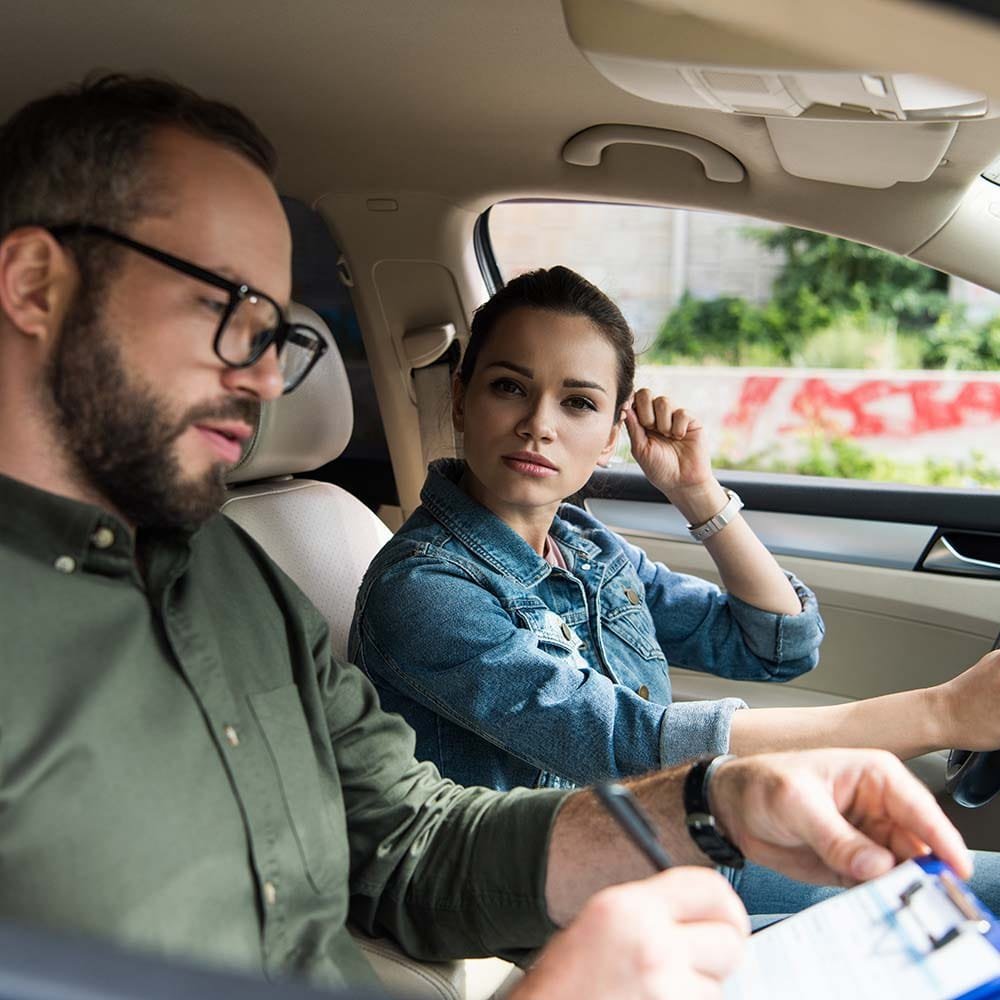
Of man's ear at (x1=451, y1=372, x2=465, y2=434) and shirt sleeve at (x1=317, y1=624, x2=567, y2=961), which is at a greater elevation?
man's ear at (x1=451, y1=372, x2=465, y2=434)

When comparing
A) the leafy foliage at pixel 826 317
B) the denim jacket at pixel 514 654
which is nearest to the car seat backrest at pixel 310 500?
the denim jacket at pixel 514 654

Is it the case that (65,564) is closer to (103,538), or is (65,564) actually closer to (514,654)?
(103,538)

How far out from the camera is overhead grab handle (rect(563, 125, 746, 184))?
2.01m

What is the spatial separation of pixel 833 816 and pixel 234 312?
73cm

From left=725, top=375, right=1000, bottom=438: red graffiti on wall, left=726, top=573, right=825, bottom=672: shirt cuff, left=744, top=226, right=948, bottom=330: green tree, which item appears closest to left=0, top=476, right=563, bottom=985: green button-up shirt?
left=726, top=573, right=825, bottom=672: shirt cuff

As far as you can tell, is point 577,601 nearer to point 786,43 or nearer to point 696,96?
point 696,96

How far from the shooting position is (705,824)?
1250 millimetres

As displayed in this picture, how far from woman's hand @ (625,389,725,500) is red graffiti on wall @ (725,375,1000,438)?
7133 millimetres

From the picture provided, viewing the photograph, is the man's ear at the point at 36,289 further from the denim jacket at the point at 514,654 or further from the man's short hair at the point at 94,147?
the denim jacket at the point at 514,654

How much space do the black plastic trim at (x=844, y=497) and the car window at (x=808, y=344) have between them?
4995 mm

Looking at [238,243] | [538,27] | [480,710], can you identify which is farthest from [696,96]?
[480,710]

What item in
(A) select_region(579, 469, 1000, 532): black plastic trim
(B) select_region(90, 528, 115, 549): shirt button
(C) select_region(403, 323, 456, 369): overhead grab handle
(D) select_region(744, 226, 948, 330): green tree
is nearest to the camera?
(B) select_region(90, 528, 115, 549): shirt button

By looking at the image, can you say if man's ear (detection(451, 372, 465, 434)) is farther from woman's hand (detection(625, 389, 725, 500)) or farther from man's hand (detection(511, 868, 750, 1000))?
man's hand (detection(511, 868, 750, 1000))

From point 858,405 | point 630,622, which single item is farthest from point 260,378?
point 858,405
